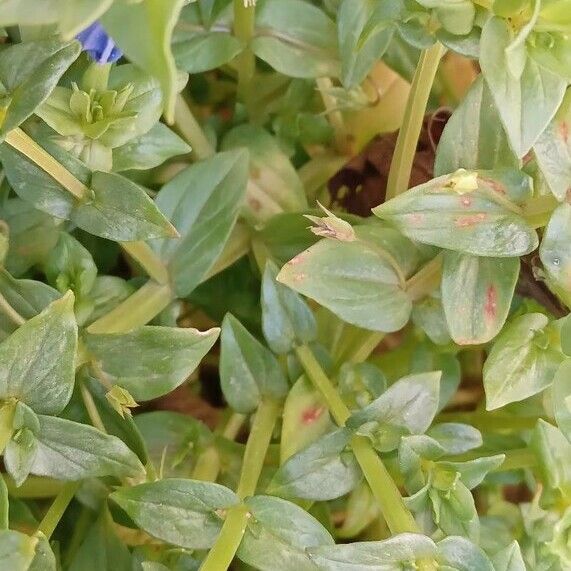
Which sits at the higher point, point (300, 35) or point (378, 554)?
point (300, 35)

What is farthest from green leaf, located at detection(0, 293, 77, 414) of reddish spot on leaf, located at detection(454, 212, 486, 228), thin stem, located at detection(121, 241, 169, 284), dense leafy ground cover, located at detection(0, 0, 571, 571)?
reddish spot on leaf, located at detection(454, 212, 486, 228)

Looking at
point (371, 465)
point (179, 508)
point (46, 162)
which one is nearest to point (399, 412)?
point (371, 465)

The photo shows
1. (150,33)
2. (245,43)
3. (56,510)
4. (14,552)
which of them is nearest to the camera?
(150,33)

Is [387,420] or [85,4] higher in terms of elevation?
[85,4]

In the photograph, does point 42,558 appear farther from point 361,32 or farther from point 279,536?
point 361,32

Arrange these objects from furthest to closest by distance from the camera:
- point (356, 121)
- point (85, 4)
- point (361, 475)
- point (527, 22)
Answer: point (356, 121) → point (361, 475) → point (527, 22) → point (85, 4)

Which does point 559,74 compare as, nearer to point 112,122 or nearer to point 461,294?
point 461,294

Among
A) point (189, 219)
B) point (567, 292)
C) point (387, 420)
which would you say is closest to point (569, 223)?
point (567, 292)
